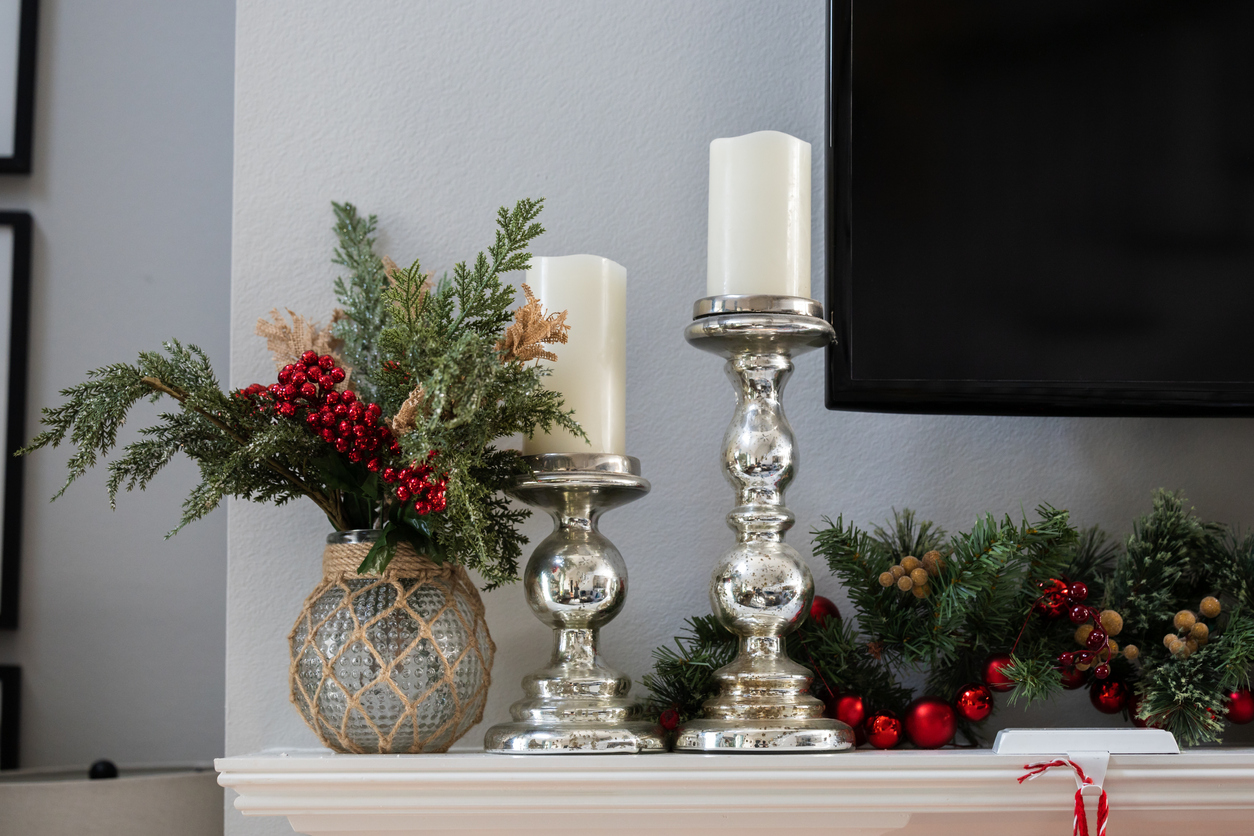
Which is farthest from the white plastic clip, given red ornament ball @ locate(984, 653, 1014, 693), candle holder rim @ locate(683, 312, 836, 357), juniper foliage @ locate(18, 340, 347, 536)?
juniper foliage @ locate(18, 340, 347, 536)

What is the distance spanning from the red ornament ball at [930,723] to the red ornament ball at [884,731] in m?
0.01

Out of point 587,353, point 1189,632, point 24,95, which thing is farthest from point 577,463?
point 24,95

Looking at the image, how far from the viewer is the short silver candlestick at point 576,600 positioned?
71 cm

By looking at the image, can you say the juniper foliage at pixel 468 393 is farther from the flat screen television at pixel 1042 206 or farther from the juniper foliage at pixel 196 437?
the flat screen television at pixel 1042 206

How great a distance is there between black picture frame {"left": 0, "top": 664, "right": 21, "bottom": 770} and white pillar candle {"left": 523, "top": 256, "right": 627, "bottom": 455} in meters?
0.72

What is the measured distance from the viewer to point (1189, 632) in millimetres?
792

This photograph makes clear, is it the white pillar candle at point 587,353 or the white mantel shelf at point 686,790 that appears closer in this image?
the white mantel shelf at point 686,790

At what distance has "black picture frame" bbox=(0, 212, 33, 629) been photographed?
3.57 ft

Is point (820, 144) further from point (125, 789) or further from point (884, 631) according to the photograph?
point (125, 789)

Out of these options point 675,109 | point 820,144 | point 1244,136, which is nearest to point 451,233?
point 675,109

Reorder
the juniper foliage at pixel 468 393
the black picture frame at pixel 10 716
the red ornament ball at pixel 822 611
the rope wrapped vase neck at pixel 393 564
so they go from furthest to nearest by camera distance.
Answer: the black picture frame at pixel 10 716
the red ornament ball at pixel 822 611
the rope wrapped vase neck at pixel 393 564
the juniper foliage at pixel 468 393

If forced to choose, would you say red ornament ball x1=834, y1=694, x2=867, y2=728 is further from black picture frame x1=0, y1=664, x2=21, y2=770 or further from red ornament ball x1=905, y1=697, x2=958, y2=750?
black picture frame x1=0, y1=664, x2=21, y2=770

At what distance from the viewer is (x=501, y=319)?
0.72 m

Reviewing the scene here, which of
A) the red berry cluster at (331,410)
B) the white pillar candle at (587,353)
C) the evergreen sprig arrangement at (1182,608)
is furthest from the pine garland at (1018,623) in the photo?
the red berry cluster at (331,410)
